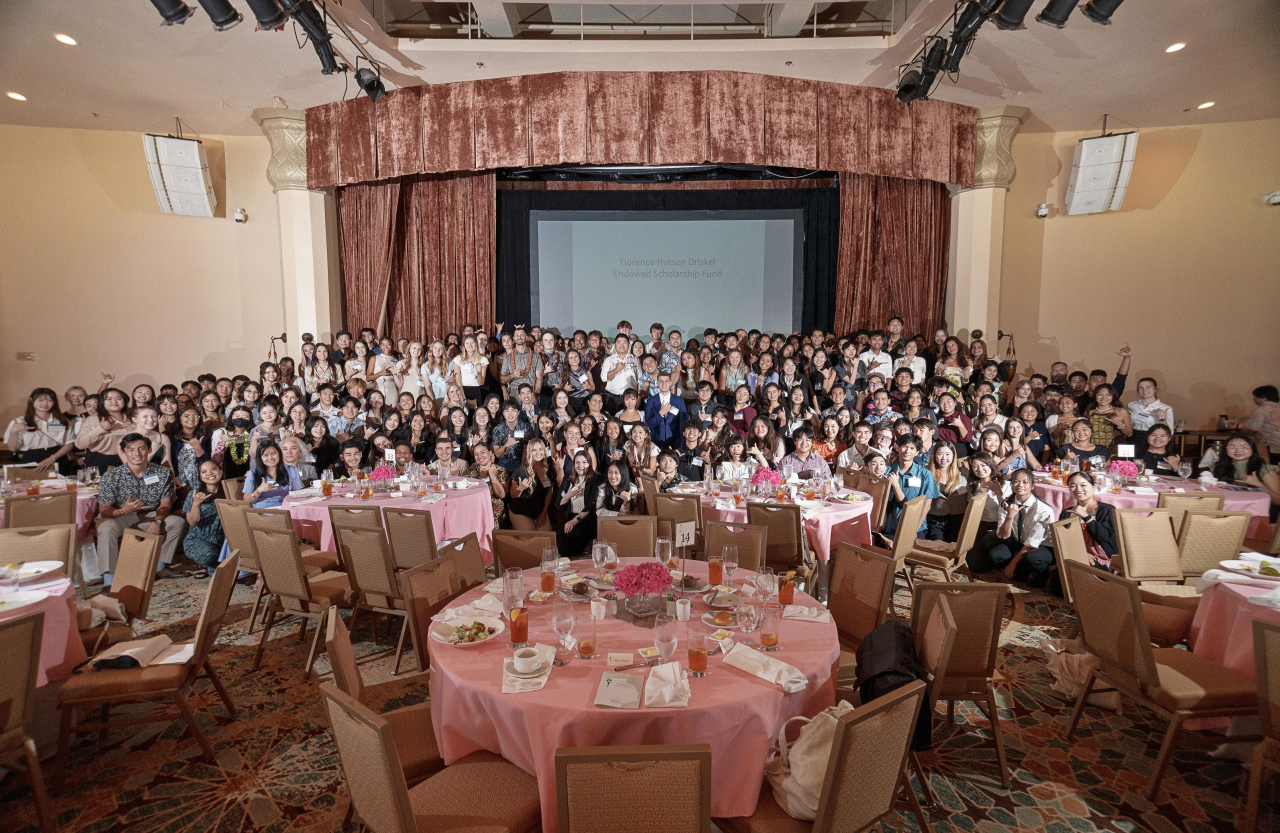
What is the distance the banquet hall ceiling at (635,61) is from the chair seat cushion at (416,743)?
6558 mm

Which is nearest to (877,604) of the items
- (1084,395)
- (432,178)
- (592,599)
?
(592,599)

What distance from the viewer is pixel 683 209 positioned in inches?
424

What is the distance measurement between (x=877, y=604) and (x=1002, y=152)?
8001 millimetres

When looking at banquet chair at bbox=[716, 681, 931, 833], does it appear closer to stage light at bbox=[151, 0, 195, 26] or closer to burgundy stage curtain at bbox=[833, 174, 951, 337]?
stage light at bbox=[151, 0, 195, 26]

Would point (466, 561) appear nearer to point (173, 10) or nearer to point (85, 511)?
point (85, 511)

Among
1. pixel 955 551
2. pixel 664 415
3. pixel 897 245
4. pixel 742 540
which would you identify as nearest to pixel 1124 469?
pixel 955 551

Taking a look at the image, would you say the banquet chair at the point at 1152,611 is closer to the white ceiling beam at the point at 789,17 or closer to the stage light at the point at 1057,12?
the stage light at the point at 1057,12

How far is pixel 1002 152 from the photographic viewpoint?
28.9 feet

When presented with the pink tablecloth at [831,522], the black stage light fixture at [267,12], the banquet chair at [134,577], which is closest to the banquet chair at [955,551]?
the pink tablecloth at [831,522]

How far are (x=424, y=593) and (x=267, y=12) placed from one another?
4.84 metres

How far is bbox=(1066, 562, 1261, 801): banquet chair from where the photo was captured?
9.57 ft

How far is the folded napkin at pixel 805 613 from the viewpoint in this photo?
2896 mm

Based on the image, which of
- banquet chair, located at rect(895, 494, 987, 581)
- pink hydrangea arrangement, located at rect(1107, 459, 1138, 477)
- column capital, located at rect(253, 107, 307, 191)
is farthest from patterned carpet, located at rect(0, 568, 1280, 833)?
column capital, located at rect(253, 107, 307, 191)

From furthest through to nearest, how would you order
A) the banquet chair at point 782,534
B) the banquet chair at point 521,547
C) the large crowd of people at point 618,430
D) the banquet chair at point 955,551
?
the large crowd of people at point 618,430 < the banquet chair at point 955,551 < the banquet chair at point 782,534 < the banquet chair at point 521,547
